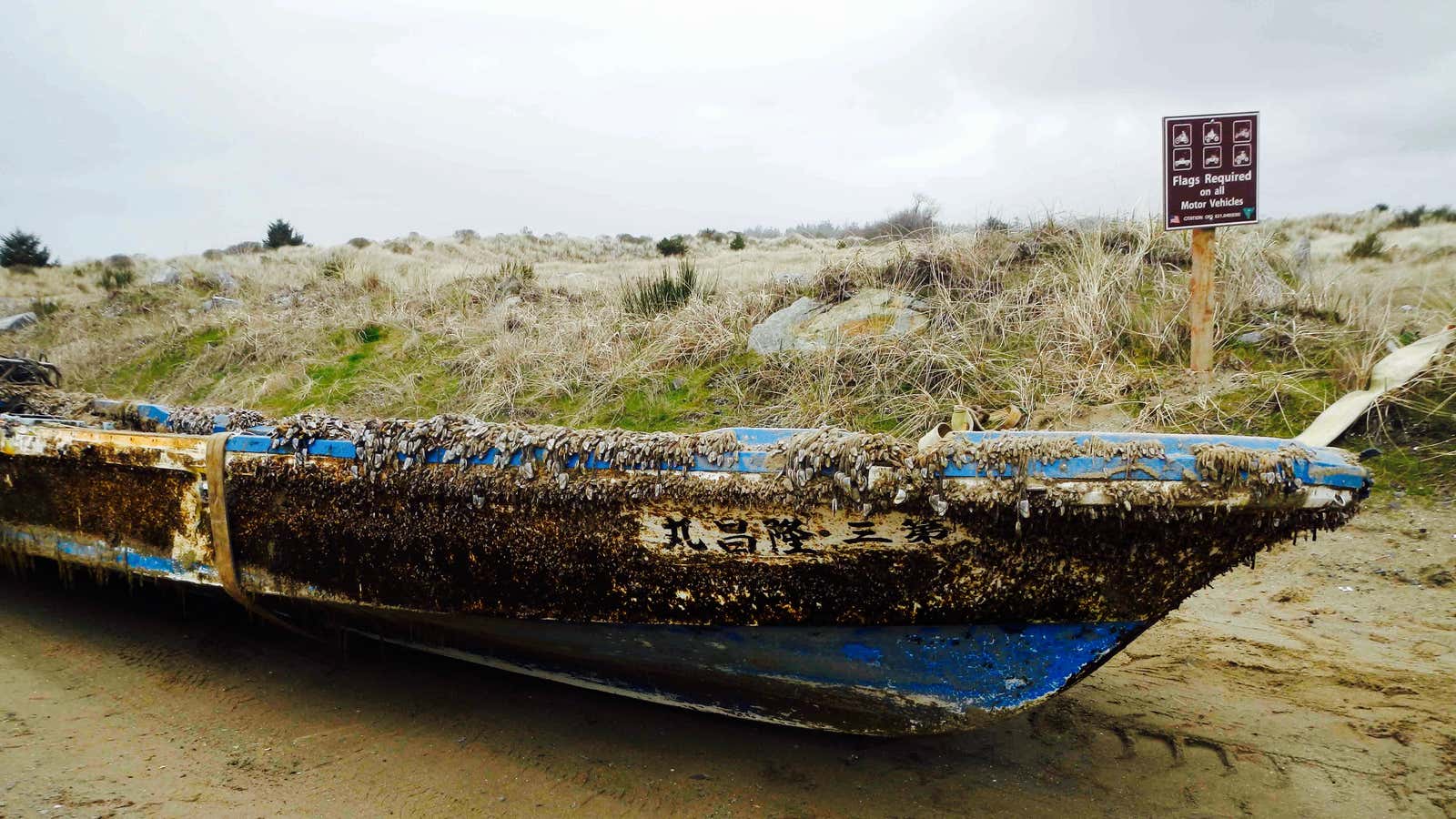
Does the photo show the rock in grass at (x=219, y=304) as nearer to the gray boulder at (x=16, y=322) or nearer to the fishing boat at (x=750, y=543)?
the gray boulder at (x=16, y=322)

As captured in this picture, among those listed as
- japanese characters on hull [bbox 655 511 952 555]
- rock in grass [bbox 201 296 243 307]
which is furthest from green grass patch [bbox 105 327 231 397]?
japanese characters on hull [bbox 655 511 952 555]

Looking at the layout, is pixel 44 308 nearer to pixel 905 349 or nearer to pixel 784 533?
pixel 905 349

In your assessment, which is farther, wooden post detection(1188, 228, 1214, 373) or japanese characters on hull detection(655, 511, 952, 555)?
wooden post detection(1188, 228, 1214, 373)

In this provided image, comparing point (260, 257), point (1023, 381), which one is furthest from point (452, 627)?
point (260, 257)

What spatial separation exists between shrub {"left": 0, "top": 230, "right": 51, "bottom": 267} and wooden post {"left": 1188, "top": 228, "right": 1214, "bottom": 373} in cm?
3194

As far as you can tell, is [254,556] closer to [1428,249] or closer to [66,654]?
[66,654]

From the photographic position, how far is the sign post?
5316 millimetres

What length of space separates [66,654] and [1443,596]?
6021 mm

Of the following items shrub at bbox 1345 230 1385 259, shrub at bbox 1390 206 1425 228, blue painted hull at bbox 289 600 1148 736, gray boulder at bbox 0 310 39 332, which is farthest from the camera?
shrub at bbox 1390 206 1425 228

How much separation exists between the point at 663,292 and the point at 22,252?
27.8 meters

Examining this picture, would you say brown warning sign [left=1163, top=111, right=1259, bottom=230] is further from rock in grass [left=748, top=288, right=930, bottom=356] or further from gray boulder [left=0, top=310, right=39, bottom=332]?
gray boulder [left=0, top=310, right=39, bottom=332]

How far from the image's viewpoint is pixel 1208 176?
5.36m

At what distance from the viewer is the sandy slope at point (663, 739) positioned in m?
2.38

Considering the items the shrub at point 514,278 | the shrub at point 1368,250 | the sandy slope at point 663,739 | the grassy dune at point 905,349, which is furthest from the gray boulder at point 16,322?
the shrub at point 1368,250
